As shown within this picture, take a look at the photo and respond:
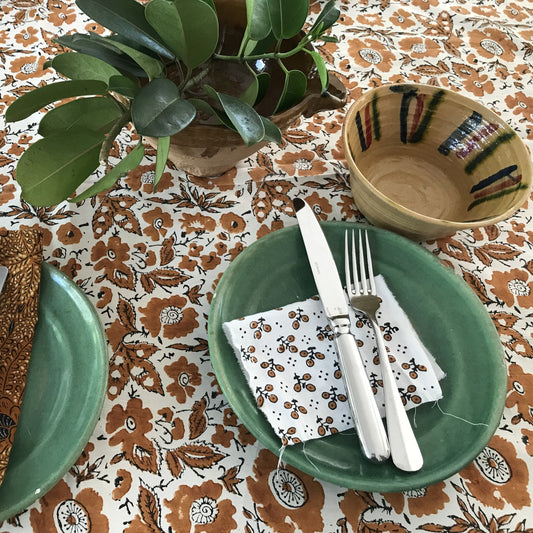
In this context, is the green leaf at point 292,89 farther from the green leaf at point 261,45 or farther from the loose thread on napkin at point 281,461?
the loose thread on napkin at point 281,461

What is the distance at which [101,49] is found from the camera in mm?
424

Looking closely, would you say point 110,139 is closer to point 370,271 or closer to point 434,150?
point 370,271

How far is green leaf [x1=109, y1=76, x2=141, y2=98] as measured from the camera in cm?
38

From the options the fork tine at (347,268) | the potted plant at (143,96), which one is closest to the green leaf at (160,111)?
the potted plant at (143,96)

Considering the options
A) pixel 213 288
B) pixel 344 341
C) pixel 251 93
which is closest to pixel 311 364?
pixel 344 341

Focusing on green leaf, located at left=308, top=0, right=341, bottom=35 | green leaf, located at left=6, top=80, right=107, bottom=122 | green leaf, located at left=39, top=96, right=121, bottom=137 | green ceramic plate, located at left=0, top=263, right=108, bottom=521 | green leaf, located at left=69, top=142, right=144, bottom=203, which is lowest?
green ceramic plate, located at left=0, top=263, right=108, bottom=521

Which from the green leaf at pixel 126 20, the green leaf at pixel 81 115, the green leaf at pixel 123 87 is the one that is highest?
the green leaf at pixel 126 20

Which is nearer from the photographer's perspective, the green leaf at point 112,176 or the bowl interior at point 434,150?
the green leaf at point 112,176

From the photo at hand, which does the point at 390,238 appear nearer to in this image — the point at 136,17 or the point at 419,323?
the point at 419,323

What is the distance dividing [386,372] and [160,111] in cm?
28

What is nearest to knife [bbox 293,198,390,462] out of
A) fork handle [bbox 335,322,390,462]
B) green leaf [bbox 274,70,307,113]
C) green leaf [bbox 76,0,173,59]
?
fork handle [bbox 335,322,390,462]

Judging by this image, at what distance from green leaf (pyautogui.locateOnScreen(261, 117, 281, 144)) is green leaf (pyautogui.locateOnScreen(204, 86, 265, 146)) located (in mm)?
24

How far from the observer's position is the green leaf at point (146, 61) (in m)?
0.38

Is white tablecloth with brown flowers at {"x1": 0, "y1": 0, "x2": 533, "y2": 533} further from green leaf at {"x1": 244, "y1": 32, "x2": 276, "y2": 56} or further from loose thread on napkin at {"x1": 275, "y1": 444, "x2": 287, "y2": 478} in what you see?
green leaf at {"x1": 244, "y1": 32, "x2": 276, "y2": 56}
